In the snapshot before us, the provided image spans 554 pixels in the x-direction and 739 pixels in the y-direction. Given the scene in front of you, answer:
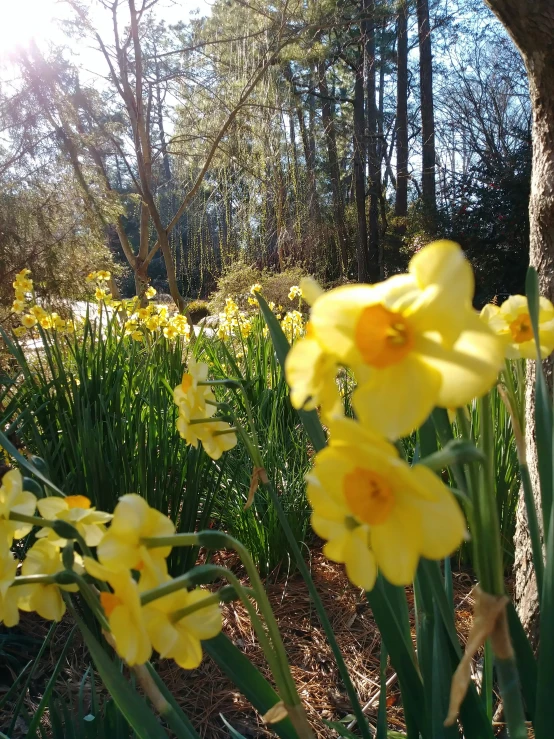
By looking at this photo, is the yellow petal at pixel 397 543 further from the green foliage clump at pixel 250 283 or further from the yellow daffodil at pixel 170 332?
the green foliage clump at pixel 250 283

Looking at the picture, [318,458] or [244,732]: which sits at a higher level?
[318,458]

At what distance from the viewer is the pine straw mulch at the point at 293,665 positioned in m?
1.36

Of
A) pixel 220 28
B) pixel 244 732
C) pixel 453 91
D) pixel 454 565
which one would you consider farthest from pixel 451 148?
pixel 244 732

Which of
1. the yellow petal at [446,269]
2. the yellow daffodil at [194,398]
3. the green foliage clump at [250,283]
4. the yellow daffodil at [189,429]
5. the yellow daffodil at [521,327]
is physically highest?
the green foliage clump at [250,283]

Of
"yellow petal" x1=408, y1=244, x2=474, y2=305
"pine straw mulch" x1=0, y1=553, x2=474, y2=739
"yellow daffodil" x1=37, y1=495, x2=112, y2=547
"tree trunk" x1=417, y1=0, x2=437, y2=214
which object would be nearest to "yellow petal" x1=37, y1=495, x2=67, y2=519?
"yellow daffodil" x1=37, y1=495, x2=112, y2=547

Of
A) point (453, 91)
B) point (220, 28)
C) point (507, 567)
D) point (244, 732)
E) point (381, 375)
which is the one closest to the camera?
point (381, 375)

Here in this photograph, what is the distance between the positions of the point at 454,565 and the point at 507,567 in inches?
7.0

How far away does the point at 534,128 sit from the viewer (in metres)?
1.24

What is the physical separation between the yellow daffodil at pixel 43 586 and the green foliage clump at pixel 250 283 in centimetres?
794

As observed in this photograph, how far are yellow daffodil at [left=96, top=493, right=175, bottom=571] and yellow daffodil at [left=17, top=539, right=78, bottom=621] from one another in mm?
94

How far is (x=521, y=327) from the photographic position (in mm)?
587

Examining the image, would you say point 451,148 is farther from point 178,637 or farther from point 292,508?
point 178,637

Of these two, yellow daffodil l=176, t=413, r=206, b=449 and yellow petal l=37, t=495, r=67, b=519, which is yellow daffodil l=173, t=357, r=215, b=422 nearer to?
yellow daffodil l=176, t=413, r=206, b=449

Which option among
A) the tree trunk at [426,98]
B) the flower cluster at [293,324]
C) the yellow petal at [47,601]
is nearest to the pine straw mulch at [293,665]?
the yellow petal at [47,601]
